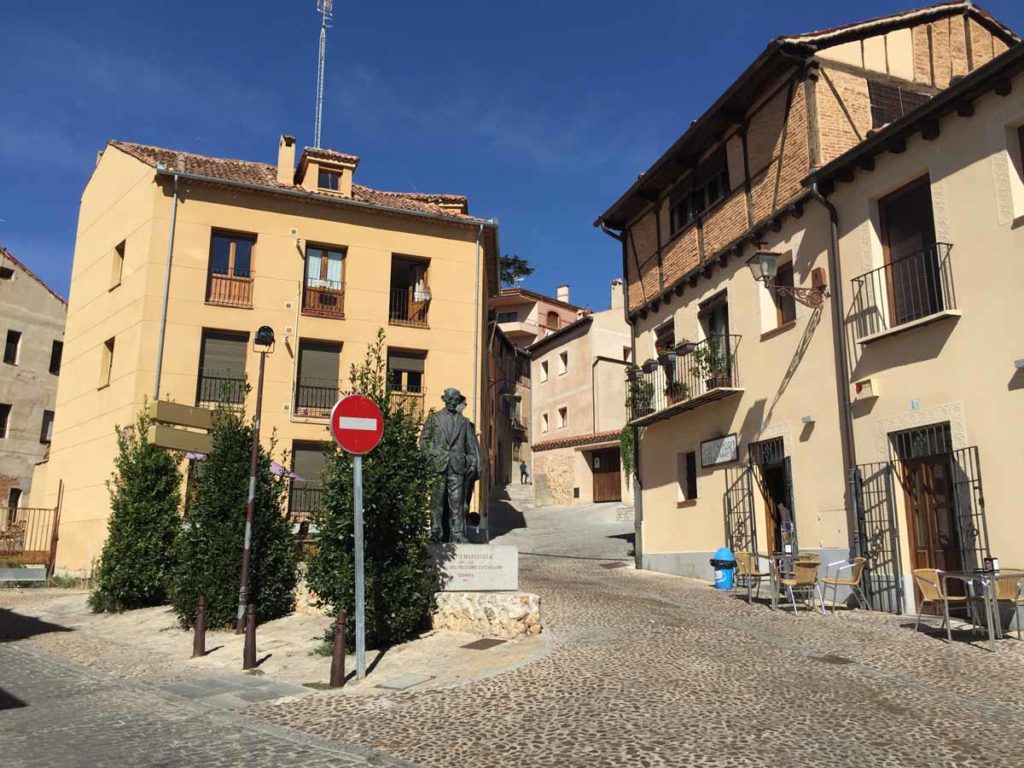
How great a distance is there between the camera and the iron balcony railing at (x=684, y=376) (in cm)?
1494

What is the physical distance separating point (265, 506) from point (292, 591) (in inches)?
52.0

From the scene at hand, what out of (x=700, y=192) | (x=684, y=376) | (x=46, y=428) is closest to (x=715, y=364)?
(x=684, y=376)

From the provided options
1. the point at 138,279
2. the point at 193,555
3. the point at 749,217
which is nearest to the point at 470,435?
the point at 193,555

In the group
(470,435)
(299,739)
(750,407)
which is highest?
(750,407)

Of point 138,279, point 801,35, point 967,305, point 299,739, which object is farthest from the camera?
point 138,279

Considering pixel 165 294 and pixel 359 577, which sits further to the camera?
pixel 165 294

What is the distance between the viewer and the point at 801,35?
511 inches

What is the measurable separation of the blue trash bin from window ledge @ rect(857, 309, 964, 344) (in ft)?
15.0

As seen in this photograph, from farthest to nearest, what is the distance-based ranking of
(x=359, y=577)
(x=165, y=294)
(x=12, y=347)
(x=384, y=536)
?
(x=12, y=347) → (x=165, y=294) → (x=384, y=536) → (x=359, y=577)

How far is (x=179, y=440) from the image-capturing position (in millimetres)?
11336

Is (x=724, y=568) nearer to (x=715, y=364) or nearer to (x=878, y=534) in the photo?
(x=878, y=534)

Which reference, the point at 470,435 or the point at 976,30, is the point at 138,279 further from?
the point at 976,30

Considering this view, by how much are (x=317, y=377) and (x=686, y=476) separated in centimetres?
1042

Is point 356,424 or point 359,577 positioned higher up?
point 356,424
